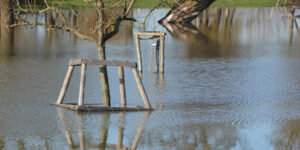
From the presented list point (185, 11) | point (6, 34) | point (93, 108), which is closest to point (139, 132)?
point (93, 108)

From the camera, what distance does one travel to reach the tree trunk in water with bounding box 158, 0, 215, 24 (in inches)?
1711

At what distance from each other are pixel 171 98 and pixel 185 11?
28776 millimetres

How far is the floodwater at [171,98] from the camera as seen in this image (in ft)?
37.8

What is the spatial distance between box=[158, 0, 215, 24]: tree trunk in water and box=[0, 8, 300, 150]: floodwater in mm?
11364

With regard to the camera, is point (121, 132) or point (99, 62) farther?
point (99, 62)

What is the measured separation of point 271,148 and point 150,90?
6.74 meters

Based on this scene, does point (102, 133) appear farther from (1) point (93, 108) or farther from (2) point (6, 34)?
(2) point (6, 34)

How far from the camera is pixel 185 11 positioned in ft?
146

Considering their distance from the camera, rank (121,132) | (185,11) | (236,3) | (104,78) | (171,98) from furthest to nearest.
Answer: (236,3) < (185,11) < (171,98) < (104,78) < (121,132)

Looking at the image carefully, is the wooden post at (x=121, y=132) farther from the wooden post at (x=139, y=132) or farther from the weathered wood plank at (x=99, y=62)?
the weathered wood plank at (x=99, y=62)

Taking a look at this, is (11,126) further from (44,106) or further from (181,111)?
(181,111)

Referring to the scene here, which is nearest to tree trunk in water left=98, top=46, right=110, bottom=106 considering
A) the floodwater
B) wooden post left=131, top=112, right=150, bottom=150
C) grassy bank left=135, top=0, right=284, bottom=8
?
the floodwater

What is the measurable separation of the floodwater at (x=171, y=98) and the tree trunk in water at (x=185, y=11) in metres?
11.4

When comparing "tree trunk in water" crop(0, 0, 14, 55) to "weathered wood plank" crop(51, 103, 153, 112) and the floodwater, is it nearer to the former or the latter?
the floodwater
